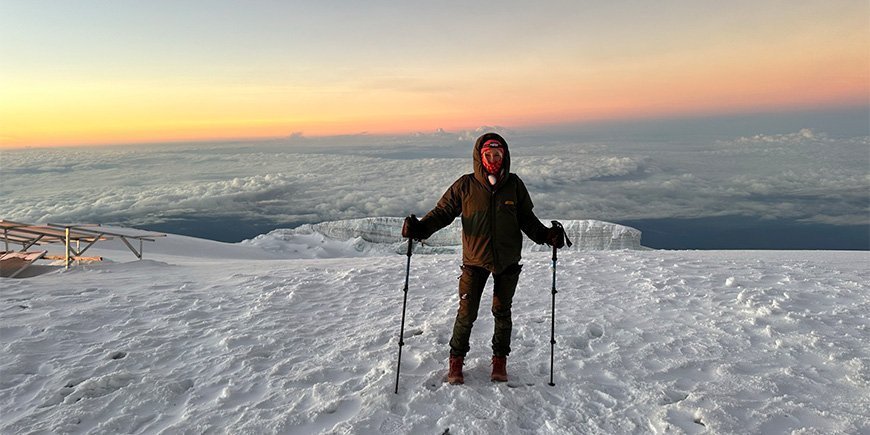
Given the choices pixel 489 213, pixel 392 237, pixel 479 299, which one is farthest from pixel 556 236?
pixel 392 237

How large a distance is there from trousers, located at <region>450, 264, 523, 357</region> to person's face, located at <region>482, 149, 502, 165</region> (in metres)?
1.08

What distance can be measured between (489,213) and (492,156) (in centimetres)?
56

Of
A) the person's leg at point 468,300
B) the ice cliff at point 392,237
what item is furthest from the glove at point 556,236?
the ice cliff at point 392,237

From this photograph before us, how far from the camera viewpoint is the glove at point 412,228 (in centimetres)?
461

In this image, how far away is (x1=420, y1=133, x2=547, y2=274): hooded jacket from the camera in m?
4.59

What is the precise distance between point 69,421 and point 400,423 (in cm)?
320

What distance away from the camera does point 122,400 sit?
4.88m

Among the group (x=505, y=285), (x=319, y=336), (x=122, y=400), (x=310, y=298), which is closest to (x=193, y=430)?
(x=122, y=400)

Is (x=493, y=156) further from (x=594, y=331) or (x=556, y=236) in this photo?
(x=594, y=331)

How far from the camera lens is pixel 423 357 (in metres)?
5.68

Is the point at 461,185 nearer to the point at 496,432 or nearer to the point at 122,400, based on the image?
the point at 496,432

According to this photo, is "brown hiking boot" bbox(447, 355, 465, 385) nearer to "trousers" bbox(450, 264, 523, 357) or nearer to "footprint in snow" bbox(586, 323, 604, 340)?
"trousers" bbox(450, 264, 523, 357)

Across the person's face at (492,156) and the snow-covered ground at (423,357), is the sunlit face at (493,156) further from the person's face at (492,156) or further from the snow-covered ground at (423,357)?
the snow-covered ground at (423,357)

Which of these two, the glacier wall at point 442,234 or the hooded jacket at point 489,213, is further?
the glacier wall at point 442,234
